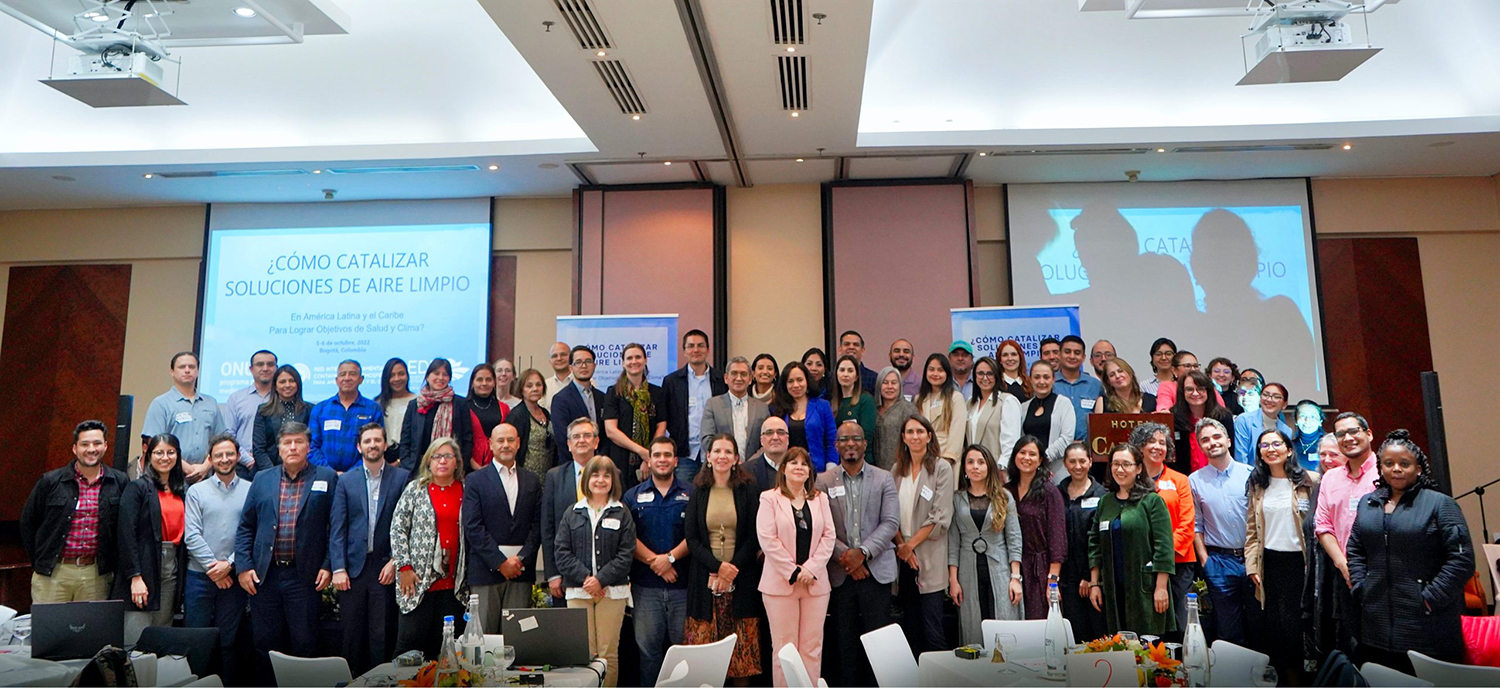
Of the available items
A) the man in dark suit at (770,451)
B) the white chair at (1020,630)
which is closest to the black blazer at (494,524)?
the man in dark suit at (770,451)

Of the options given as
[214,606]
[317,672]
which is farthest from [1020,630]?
[214,606]

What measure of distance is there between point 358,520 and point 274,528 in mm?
442

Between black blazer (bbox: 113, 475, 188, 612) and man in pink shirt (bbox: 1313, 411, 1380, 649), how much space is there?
19.7 feet

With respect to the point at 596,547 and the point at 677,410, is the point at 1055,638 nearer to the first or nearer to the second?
the point at 596,547

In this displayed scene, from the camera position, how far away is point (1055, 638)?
11.9ft

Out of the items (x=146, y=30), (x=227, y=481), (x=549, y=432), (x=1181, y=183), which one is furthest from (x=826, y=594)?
(x=1181, y=183)

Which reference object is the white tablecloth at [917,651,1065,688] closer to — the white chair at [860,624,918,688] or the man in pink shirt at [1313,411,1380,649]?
the white chair at [860,624,918,688]

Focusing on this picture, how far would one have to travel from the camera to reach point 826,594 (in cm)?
491

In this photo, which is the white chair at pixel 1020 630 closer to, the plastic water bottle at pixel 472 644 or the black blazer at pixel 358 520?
the plastic water bottle at pixel 472 644

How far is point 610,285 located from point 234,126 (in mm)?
3330

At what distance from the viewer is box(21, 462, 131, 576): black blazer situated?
202 inches

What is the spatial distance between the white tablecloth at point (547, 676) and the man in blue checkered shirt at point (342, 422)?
114 inches

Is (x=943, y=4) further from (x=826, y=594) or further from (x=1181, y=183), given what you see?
(x=826, y=594)

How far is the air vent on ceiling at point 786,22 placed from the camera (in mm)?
5090
